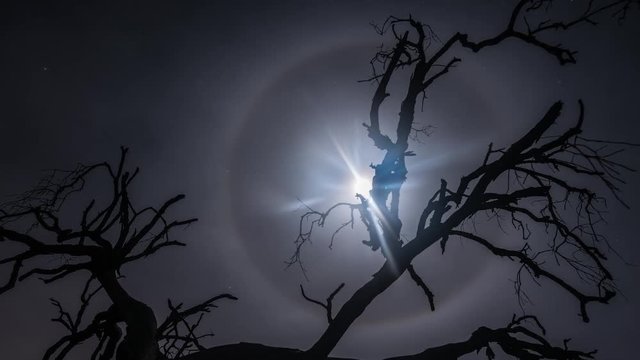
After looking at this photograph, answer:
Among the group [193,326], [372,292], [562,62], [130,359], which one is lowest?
[130,359]

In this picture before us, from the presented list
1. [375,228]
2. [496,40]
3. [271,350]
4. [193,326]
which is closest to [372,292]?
[375,228]

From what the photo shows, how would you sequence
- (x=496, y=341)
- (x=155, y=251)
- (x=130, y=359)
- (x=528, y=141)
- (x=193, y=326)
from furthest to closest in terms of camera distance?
(x=193, y=326) < (x=155, y=251) < (x=496, y=341) < (x=528, y=141) < (x=130, y=359)

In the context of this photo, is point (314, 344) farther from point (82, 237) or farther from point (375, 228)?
point (82, 237)

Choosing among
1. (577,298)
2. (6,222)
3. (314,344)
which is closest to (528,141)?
(577,298)

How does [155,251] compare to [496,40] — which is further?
[155,251]

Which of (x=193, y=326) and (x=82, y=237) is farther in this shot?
(x=193, y=326)

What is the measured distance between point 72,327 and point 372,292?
3931mm

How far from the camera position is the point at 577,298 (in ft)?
13.2

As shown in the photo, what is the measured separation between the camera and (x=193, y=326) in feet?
17.7

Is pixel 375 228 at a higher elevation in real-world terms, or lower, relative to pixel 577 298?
higher

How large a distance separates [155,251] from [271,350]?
2116 millimetres

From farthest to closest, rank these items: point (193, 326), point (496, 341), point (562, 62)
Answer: point (193, 326) < point (562, 62) < point (496, 341)

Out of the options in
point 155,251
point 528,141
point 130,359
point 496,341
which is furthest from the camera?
point 155,251

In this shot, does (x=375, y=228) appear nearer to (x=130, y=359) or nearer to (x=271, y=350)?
(x=271, y=350)
